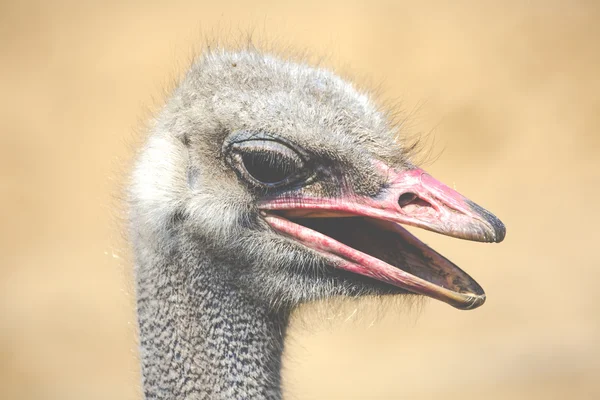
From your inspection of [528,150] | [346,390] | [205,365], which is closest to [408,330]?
[346,390]

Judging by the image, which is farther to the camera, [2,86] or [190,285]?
[2,86]

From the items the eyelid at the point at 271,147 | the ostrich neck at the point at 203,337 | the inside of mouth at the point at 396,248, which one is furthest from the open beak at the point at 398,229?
the ostrich neck at the point at 203,337

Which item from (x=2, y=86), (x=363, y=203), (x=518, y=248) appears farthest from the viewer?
(x=2, y=86)

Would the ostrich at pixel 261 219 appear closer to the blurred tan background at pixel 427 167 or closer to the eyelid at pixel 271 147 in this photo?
the eyelid at pixel 271 147

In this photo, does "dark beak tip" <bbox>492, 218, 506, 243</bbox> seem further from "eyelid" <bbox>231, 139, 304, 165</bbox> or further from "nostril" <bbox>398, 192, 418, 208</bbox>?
"eyelid" <bbox>231, 139, 304, 165</bbox>

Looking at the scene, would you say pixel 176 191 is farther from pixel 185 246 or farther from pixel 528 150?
pixel 528 150

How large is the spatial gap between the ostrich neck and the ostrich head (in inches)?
1.8

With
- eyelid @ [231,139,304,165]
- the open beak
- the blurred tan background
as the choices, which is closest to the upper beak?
the open beak

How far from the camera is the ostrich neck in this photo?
246cm

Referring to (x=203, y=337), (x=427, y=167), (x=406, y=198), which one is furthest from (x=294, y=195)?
(x=427, y=167)

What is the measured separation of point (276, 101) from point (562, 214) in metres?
5.86

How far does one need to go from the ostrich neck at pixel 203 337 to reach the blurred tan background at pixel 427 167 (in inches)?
124

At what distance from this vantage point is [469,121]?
868 cm

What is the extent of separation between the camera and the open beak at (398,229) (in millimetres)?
2299
